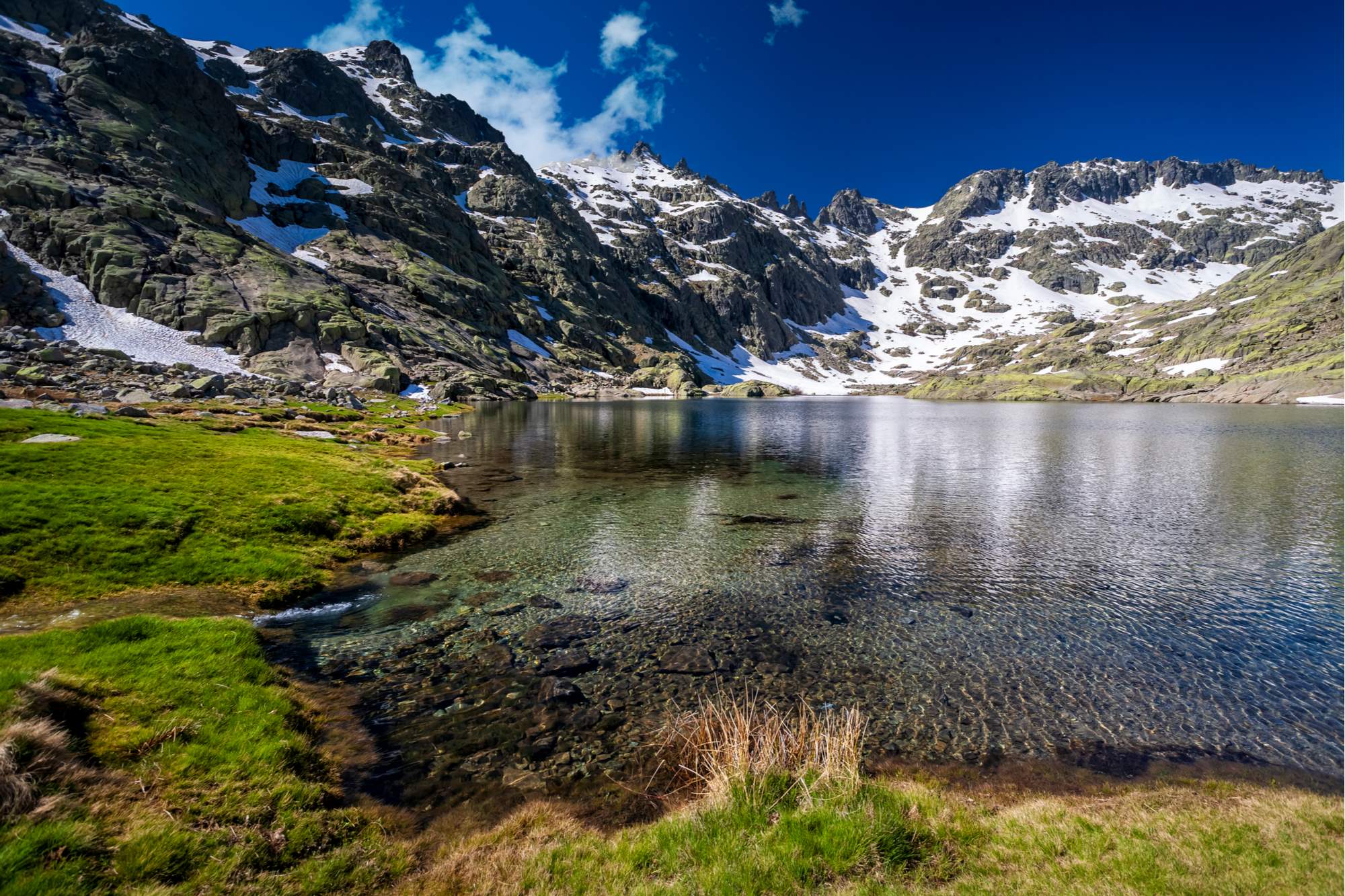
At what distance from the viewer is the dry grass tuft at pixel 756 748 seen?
9.34m

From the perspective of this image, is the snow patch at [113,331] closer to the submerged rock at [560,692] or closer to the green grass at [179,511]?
the green grass at [179,511]

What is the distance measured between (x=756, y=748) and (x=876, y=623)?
10.5 m

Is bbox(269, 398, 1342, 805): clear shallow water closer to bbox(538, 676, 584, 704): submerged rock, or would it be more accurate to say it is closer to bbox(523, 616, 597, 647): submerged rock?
bbox(523, 616, 597, 647): submerged rock

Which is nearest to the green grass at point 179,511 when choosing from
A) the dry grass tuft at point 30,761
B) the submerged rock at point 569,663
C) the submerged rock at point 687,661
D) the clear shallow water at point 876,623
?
the clear shallow water at point 876,623

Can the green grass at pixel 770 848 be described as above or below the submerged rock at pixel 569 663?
above

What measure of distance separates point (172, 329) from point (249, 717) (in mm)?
141760

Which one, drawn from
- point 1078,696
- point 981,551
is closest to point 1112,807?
point 1078,696

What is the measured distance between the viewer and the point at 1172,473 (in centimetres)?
4691

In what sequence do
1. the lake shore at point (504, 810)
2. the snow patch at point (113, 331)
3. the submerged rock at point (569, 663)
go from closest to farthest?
1. the lake shore at point (504, 810)
2. the submerged rock at point (569, 663)
3. the snow patch at point (113, 331)

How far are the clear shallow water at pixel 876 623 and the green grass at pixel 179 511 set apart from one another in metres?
3.67

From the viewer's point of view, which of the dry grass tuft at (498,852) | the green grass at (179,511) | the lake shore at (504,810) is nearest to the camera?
the lake shore at (504,810)

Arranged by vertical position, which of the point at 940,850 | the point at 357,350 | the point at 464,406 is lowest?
the point at 940,850

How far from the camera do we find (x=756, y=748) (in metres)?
9.86

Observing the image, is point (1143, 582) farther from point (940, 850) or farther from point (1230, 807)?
point (940, 850)
